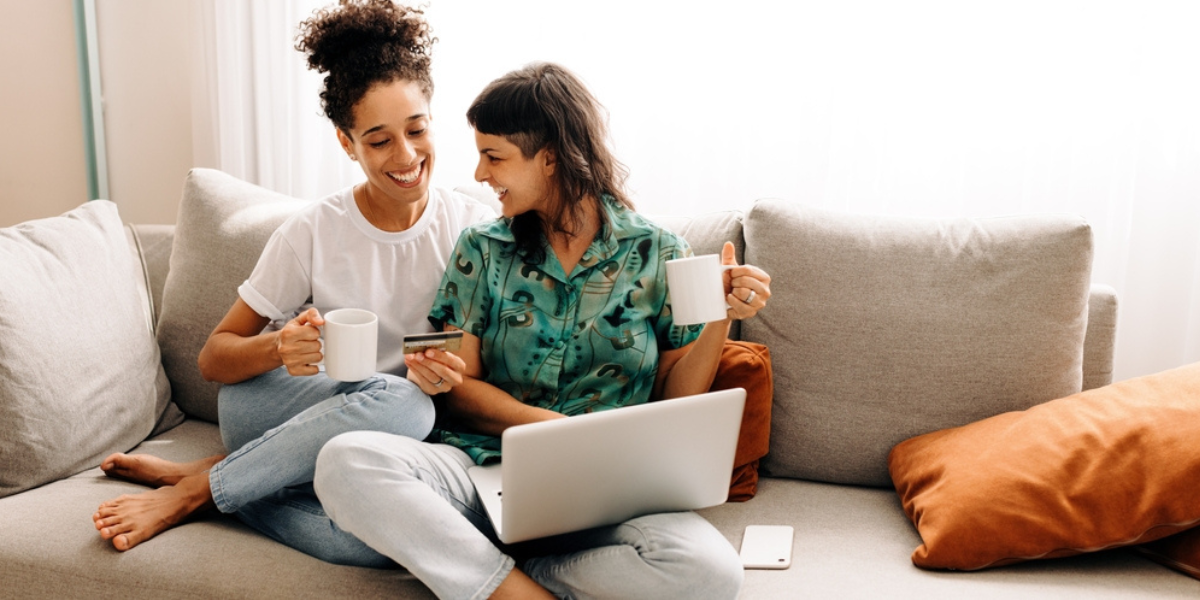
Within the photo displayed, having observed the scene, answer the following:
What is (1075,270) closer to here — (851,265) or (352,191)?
(851,265)

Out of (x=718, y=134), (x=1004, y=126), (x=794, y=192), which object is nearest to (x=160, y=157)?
(x=718, y=134)

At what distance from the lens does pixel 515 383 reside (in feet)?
5.70

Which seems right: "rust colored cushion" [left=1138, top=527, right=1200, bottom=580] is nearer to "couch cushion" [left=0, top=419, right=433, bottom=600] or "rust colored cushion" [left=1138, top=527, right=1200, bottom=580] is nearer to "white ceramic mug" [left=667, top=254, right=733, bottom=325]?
"white ceramic mug" [left=667, top=254, right=733, bottom=325]

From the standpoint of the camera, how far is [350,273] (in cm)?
180

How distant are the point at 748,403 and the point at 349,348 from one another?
0.77 meters

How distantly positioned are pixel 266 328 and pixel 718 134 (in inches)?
48.1

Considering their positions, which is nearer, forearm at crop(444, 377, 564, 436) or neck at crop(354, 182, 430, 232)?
forearm at crop(444, 377, 564, 436)

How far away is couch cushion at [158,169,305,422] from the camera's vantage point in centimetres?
207

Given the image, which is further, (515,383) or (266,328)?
(266,328)

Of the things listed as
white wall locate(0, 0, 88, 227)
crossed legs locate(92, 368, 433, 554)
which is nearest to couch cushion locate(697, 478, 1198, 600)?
crossed legs locate(92, 368, 433, 554)

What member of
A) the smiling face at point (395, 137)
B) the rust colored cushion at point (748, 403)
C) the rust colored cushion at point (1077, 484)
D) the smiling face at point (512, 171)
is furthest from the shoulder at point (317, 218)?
the rust colored cushion at point (1077, 484)

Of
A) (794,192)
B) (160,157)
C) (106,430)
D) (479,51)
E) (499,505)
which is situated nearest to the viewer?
(499,505)

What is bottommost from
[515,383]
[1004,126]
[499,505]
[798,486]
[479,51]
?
[798,486]

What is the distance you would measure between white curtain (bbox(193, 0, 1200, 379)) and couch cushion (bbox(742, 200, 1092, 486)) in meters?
0.45
